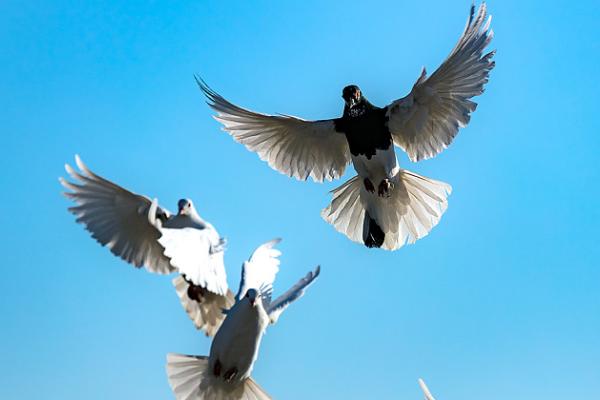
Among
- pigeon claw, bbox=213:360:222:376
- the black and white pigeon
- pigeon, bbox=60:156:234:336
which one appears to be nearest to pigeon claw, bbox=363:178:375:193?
the black and white pigeon

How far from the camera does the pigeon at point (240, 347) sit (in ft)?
43.1

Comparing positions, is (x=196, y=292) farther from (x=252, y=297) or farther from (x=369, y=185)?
(x=369, y=185)

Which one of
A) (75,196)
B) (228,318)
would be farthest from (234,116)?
(228,318)

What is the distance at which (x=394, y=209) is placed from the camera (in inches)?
595

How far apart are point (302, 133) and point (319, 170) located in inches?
22.2

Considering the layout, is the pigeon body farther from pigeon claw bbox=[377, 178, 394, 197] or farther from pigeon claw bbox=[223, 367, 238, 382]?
pigeon claw bbox=[377, 178, 394, 197]

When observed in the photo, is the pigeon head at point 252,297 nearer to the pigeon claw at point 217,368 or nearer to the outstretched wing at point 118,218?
the pigeon claw at point 217,368

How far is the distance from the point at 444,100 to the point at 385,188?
1290 millimetres

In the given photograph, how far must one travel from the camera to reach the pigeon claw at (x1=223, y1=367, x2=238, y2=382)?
13.5m

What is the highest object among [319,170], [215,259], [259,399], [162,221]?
[319,170]

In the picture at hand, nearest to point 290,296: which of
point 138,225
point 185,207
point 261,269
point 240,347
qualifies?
point 261,269

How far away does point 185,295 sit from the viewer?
15.1 m

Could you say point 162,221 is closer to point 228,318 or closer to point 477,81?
point 228,318

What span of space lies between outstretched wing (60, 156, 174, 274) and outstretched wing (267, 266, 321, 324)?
1697 mm
